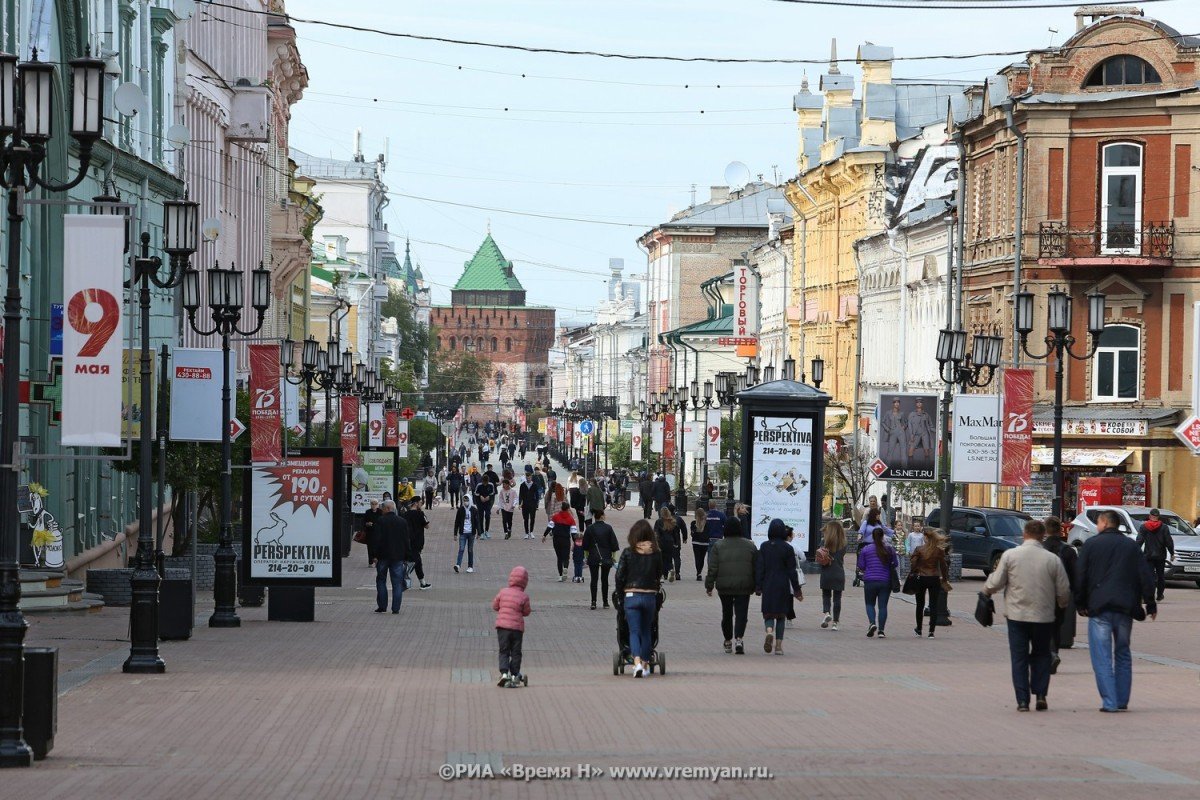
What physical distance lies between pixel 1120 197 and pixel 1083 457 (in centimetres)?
641

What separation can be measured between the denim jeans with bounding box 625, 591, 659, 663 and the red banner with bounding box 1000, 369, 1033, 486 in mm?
14530

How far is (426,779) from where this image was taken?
40.6 ft

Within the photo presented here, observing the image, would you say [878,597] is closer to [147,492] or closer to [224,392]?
[224,392]

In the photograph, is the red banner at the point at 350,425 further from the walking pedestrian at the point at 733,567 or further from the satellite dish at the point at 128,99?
the walking pedestrian at the point at 733,567

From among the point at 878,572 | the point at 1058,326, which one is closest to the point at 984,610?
the point at 878,572

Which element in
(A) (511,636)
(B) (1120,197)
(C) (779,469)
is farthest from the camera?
(B) (1120,197)

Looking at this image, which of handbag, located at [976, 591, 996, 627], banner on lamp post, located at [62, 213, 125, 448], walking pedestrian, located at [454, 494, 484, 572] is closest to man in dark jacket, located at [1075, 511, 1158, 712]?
handbag, located at [976, 591, 996, 627]

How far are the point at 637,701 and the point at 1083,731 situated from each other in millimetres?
3851

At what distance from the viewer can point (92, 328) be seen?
15.8 metres

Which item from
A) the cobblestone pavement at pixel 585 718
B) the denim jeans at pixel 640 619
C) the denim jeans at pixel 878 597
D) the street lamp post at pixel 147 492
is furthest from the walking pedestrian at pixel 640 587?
the denim jeans at pixel 878 597

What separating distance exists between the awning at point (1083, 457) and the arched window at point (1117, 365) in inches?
56.7

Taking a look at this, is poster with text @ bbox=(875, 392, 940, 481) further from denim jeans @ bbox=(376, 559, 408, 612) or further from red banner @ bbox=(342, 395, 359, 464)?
red banner @ bbox=(342, 395, 359, 464)

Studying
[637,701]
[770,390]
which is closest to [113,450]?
[770,390]

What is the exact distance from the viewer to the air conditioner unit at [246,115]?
58.3 m
